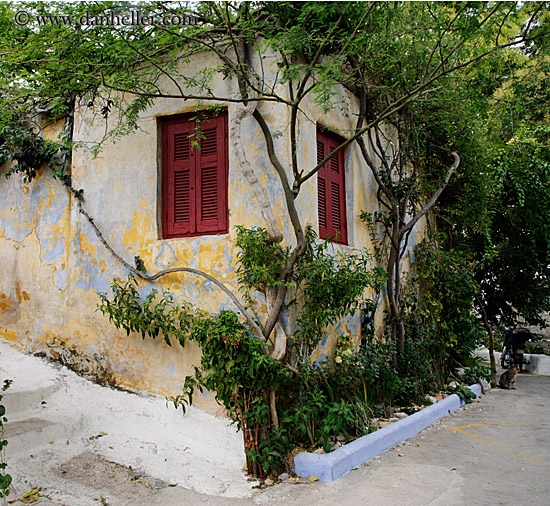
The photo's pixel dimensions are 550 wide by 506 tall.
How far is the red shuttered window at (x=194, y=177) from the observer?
221 inches

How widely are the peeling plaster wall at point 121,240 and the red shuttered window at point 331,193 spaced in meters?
0.11

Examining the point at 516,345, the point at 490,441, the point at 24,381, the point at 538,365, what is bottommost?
the point at 538,365

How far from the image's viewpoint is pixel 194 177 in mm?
5770

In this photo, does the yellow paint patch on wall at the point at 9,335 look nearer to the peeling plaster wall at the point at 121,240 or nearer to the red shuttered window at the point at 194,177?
the peeling plaster wall at the point at 121,240

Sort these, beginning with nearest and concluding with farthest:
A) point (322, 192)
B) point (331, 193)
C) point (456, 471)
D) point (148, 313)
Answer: point (456, 471)
point (148, 313)
point (322, 192)
point (331, 193)

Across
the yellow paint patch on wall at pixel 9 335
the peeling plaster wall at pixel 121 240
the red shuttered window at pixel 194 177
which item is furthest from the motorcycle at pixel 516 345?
the yellow paint patch on wall at pixel 9 335

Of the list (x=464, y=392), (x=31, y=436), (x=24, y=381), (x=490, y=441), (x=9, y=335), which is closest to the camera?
(x=31, y=436)

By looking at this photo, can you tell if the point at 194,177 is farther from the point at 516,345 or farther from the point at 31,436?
the point at 516,345

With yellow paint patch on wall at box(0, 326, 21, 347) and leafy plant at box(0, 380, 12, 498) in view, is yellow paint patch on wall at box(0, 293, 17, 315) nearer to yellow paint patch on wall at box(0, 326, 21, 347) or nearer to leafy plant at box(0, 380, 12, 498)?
yellow paint patch on wall at box(0, 326, 21, 347)

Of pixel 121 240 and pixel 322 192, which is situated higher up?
pixel 322 192

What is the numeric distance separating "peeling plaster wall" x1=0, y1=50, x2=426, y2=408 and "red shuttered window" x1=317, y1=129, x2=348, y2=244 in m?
0.11

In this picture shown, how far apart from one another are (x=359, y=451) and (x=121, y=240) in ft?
11.7

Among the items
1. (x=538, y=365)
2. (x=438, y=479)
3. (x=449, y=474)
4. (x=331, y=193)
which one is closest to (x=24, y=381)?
(x=331, y=193)

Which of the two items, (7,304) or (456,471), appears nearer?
(456,471)
